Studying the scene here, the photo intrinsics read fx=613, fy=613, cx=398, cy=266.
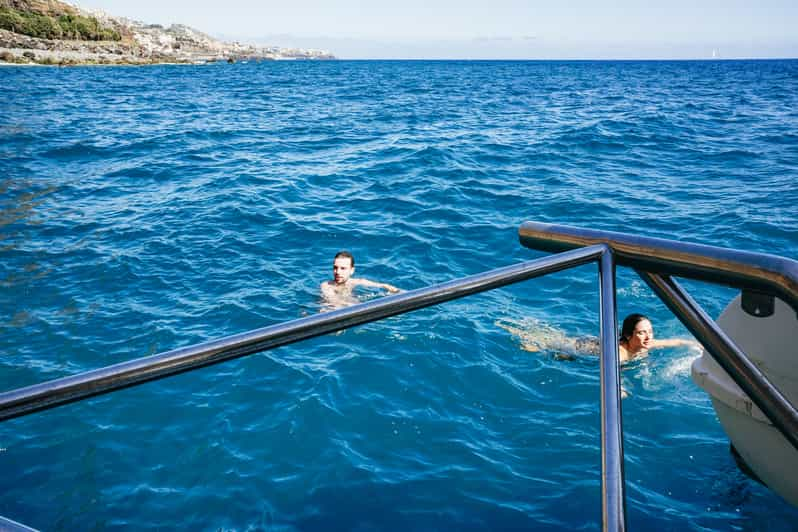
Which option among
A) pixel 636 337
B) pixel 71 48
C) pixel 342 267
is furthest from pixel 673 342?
pixel 71 48

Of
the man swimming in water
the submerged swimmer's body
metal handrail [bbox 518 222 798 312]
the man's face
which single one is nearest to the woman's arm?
the submerged swimmer's body

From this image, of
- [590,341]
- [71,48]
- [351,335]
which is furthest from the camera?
[71,48]

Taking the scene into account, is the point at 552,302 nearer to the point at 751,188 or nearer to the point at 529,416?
the point at 529,416

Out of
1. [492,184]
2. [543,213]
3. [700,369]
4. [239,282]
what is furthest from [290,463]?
[492,184]

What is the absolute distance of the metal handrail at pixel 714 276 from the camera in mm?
1123

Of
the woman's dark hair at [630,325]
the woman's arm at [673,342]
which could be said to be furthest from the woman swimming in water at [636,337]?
the woman's arm at [673,342]

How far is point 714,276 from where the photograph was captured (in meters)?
1.18

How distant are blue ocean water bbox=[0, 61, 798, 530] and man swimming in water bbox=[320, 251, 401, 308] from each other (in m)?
0.37

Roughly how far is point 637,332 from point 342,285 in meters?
3.60

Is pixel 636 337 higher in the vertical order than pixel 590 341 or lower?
higher

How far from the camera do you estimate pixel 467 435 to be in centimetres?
505

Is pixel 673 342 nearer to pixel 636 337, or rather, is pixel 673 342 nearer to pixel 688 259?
pixel 636 337

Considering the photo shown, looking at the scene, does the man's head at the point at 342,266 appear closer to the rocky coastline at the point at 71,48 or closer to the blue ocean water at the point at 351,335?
the blue ocean water at the point at 351,335

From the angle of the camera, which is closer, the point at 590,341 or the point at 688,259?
the point at 688,259
